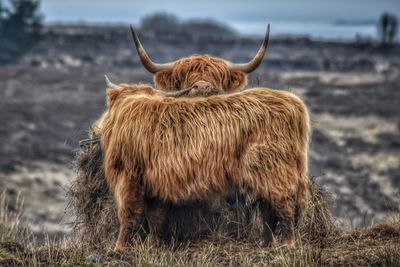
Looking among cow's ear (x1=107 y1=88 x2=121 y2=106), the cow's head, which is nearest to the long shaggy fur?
the cow's head

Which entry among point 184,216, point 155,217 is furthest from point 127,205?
A: point 184,216

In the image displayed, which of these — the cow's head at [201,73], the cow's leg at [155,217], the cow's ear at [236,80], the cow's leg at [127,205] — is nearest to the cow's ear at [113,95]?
the cow's head at [201,73]

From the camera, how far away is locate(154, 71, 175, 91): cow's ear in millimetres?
7277

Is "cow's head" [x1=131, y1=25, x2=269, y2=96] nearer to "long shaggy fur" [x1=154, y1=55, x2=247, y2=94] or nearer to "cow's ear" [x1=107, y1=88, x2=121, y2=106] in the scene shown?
"long shaggy fur" [x1=154, y1=55, x2=247, y2=94]

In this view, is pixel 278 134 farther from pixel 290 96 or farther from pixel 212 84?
pixel 212 84

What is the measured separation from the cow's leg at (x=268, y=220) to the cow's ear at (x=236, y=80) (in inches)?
→ 66.8

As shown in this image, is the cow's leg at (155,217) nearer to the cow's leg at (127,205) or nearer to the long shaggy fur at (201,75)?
the cow's leg at (127,205)

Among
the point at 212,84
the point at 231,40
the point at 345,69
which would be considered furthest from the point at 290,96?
the point at 231,40

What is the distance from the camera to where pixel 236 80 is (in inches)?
286

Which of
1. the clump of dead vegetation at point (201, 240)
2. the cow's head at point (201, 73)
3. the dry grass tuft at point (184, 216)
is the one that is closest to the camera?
the clump of dead vegetation at point (201, 240)

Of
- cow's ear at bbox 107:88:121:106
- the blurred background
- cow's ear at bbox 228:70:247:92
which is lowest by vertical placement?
the blurred background

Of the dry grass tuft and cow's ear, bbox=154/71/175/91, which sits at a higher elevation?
cow's ear, bbox=154/71/175/91

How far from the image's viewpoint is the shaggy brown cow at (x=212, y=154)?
5586 mm

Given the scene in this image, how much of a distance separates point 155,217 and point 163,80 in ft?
5.66
